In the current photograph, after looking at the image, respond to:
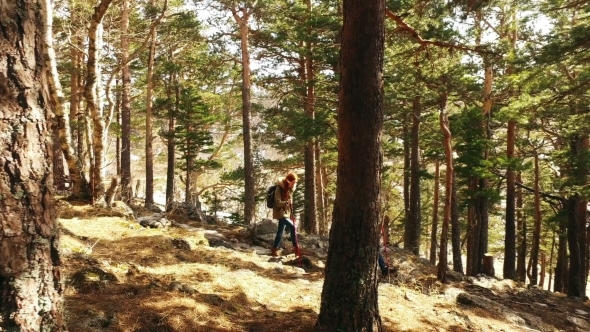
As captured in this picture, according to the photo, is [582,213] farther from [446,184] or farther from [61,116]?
[61,116]

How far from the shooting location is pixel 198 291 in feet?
16.0

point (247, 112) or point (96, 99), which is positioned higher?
point (247, 112)

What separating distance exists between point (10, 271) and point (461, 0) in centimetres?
821

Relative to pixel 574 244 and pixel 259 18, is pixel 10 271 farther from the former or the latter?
pixel 574 244

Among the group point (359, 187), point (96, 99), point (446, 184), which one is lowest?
point (446, 184)

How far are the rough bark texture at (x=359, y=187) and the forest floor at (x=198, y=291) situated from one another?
1.85ft

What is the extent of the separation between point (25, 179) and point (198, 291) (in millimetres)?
3153

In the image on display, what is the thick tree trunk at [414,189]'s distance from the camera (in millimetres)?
16578

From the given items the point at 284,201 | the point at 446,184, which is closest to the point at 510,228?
the point at 446,184

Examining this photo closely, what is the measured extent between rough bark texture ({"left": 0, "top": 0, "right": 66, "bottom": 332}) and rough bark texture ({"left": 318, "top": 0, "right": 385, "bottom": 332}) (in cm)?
264

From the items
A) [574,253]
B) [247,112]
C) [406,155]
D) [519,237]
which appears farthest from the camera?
[519,237]

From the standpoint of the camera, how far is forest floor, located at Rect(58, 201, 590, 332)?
392cm

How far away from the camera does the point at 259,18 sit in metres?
15.9

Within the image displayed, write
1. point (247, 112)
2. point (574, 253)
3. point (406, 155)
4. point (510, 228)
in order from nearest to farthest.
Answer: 1. point (574, 253)
2. point (247, 112)
3. point (510, 228)
4. point (406, 155)
